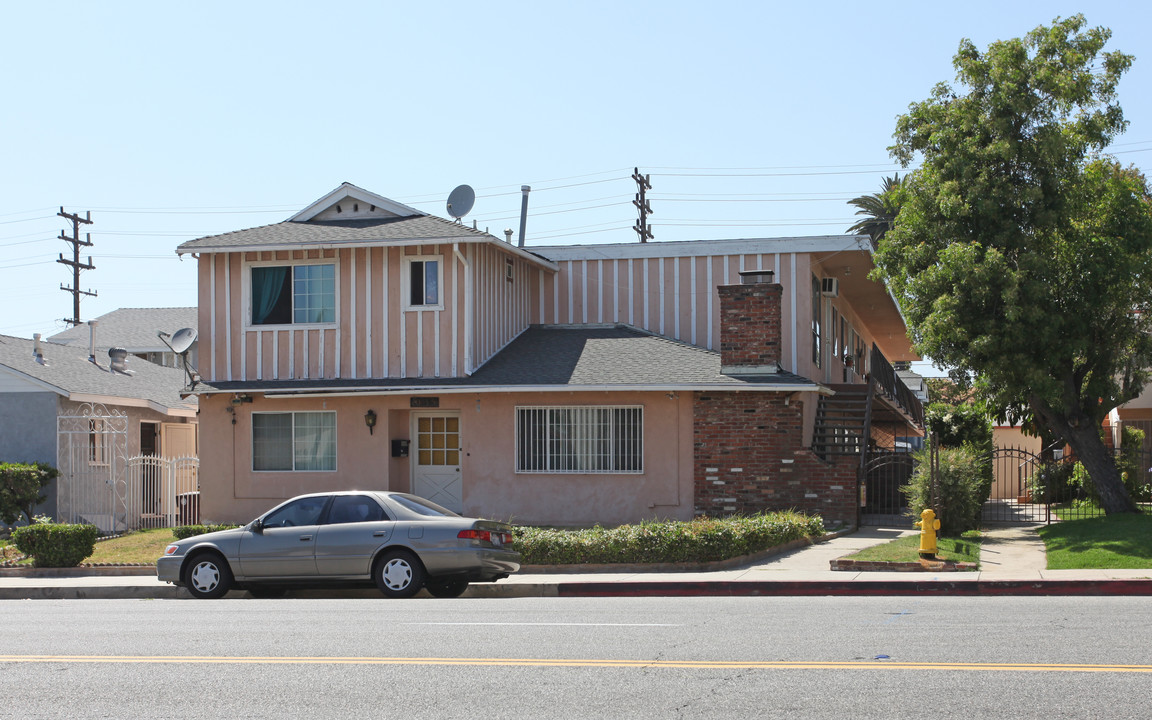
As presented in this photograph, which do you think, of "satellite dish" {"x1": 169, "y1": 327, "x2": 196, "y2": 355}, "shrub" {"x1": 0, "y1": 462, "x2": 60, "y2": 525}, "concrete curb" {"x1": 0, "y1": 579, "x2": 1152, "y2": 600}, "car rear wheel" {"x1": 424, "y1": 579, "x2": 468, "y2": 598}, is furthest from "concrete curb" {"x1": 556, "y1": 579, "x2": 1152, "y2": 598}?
"shrub" {"x1": 0, "y1": 462, "x2": 60, "y2": 525}

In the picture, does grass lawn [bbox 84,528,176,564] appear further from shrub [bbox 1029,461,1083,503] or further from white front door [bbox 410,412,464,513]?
shrub [bbox 1029,461,1083,503]

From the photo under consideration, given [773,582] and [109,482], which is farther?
[109,482]

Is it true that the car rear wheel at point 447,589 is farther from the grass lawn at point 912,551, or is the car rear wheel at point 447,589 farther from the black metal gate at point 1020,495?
the black metal gate at point 1020,495

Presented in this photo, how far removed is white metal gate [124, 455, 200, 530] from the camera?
23.5m

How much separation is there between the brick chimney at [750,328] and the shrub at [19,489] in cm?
1340

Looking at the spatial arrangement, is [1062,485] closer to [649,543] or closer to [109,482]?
[649,543]

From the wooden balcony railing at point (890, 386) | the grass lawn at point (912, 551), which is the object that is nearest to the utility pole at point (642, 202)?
the wooden balcony railing at point (890, 386)

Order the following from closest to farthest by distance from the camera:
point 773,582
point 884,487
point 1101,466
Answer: point 773,582 < point 1101,466 < point 884,487

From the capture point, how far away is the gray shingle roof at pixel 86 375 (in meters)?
24.2

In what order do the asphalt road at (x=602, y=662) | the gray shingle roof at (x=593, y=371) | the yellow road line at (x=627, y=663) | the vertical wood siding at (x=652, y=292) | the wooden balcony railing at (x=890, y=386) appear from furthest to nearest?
1. the wooden balcony railing at (x=890, y=386)
2. the vertical wood siding at (x=652, y=292)
3. the gray shingle roof at (x=593, y=371)
4. the yellow road line at (x=627, y=663)
5. the asphalt road at (x=602, y=662)

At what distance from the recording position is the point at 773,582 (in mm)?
13953

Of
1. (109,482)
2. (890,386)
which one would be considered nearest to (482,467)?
(109,482)

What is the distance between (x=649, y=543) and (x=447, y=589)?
10.3 ft

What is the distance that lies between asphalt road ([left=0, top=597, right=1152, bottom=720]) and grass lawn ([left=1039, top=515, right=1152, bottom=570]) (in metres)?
2.53
